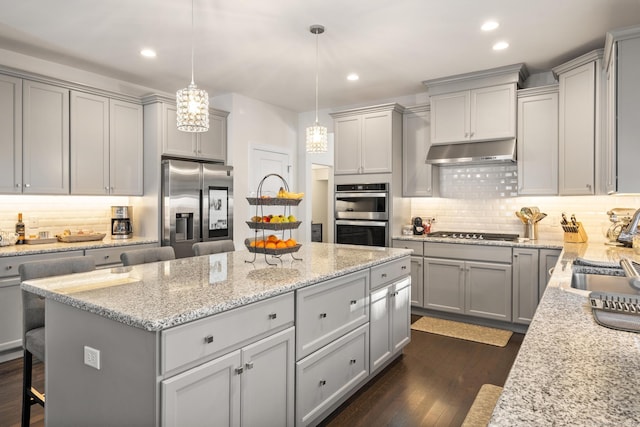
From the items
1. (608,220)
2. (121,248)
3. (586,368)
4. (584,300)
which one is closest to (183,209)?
(121,248)

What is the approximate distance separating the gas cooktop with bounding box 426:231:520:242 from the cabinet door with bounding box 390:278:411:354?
4.81 feet

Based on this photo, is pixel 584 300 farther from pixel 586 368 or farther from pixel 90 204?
pixel 90 204

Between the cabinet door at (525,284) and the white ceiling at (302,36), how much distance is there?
6.31 feet

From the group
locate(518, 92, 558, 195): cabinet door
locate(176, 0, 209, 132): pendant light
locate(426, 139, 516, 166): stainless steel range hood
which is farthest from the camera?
locate(426, 139, 516, 166): stainless steel range hood

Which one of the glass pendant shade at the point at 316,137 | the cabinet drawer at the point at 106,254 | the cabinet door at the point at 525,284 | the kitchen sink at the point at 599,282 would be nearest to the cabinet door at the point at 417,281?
the cabinet door at the point at 525,284

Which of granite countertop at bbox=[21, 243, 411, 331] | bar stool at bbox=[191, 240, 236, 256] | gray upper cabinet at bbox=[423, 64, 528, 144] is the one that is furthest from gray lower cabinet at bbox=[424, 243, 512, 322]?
bar stool at bbox=[191, 240, 236, 256]

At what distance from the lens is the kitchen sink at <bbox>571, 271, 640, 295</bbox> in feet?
6.74

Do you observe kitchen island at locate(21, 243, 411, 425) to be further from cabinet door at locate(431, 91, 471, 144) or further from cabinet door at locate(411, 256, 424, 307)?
cabinet door at locate(431, 91, 471, 144)

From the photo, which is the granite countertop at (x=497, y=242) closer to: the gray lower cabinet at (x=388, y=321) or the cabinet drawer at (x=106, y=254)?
the gray lower cabinet at (x=388, y=321)

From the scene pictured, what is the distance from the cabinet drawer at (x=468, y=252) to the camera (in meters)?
4.09

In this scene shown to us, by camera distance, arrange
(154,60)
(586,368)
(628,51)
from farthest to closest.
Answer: (154,60) < (628,51) < (586,368)

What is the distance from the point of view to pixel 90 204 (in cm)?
442

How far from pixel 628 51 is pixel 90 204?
506 cm

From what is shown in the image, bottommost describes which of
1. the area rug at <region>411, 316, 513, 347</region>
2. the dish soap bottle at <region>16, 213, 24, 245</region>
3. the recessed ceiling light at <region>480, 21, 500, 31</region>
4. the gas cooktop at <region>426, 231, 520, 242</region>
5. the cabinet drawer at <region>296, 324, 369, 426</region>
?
the area rug at <region>411, 316, 513, 347</region>
